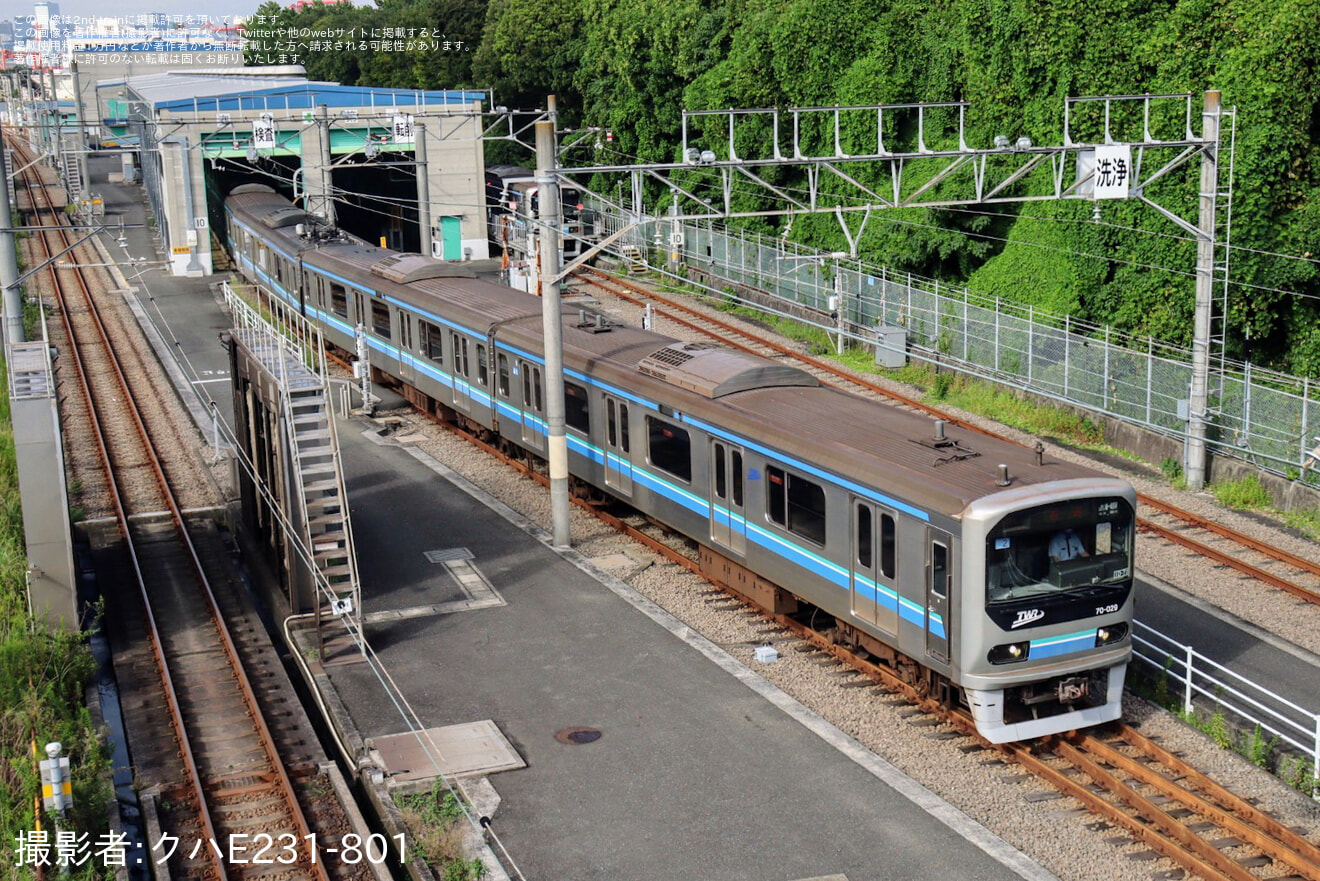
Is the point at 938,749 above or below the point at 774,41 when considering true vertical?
below

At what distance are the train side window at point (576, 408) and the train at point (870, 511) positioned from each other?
42mm

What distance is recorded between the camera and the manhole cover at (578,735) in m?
12.4

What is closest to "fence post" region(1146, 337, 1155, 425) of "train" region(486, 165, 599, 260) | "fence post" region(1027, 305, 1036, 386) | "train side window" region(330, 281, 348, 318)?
"fence post" region(1027, 305, 1036, 386)

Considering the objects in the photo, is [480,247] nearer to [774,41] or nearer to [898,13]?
[774,41]

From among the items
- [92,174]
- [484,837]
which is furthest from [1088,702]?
[92,174]

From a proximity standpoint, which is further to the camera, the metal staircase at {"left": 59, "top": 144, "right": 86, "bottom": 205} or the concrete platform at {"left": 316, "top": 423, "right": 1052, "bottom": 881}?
the metal staircase at {"left": 59, "top": 144, "right": 86, "bottom": 205}

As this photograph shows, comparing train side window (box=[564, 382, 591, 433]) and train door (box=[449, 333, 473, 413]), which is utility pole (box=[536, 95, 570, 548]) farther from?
train door (box=[449, 333, 473, 413])

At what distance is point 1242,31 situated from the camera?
23.7 m

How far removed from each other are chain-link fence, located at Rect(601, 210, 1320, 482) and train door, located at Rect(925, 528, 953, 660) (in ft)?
23.4

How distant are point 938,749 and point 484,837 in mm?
4026

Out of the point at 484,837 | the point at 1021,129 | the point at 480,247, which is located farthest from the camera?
the point at 480,247

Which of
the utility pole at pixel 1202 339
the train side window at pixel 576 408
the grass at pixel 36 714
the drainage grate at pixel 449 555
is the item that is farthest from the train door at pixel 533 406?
the utility pole at pixel 1202 339

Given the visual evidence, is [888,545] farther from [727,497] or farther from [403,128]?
[403,128]

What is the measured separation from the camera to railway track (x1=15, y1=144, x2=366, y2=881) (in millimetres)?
11133
